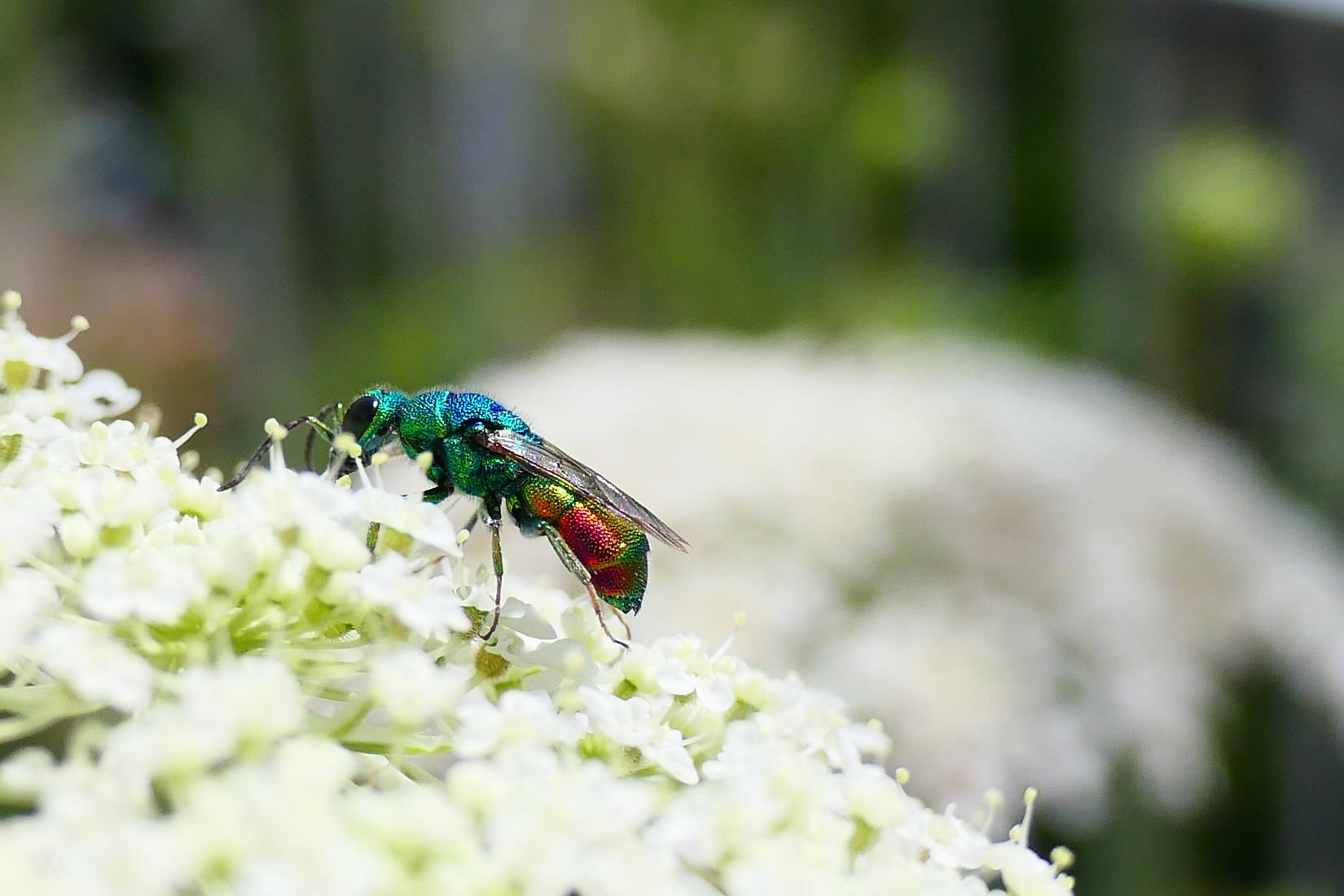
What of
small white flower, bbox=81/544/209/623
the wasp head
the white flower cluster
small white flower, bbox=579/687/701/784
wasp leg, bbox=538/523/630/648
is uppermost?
small white flower, bbox=81/544/209/623

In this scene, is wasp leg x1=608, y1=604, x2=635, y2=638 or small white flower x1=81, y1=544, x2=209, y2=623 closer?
small white flower x1=81, y1=544, x2=209, y2=623

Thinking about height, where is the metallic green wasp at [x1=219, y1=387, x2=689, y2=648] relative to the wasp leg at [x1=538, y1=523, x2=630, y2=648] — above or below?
above

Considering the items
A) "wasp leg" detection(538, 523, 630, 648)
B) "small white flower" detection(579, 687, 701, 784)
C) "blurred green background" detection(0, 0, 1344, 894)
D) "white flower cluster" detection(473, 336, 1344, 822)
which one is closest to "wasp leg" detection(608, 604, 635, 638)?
"wasp leg" detection(538, 523, 630, 648)

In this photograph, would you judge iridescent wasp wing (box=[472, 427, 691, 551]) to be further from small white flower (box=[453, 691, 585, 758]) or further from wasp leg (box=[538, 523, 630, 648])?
small white flower (box=[453, 691, 585, 758])

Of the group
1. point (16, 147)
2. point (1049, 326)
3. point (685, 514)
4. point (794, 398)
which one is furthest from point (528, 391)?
point (16, 147)

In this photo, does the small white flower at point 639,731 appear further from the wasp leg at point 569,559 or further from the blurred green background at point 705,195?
the blurred green background at point 705,195

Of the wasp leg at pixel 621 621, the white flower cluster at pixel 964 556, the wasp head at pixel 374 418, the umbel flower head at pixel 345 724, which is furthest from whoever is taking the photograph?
the white flower cluster at pixel 964 556

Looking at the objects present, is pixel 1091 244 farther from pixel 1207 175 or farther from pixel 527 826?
pixel 527 826

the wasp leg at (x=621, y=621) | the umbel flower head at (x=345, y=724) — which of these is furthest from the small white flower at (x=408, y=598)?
the wasp leg at (x=621, y=621)
